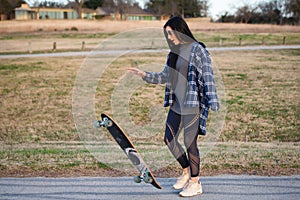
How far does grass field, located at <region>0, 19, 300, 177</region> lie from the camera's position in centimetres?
508

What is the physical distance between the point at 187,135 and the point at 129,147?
59 cm

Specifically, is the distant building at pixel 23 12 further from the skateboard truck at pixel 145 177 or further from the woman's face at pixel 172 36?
the skateboard truck at pixel 145 177

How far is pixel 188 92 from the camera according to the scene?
13.1 ft

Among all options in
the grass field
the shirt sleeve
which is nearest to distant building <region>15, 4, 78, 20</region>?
the grass field

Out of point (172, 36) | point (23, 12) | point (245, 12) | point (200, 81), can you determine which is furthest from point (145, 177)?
point (23, 12)

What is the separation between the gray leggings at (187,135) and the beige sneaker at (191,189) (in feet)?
0.30

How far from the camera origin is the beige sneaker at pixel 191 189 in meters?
4.06

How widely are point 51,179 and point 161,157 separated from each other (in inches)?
64.7

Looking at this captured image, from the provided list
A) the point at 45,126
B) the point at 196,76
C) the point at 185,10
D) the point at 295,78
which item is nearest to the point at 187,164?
the point at 196,76

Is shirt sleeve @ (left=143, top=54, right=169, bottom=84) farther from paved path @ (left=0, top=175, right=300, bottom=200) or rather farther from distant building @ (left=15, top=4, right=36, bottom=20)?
distant building @ (left=15, top=4, right=36, bottom=20)

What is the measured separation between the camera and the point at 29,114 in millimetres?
9898

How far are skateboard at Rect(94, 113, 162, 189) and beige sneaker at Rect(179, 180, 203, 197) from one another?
0.26 m

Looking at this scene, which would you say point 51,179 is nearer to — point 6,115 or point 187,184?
point 187,184

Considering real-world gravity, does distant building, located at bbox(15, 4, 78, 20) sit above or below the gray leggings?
above
